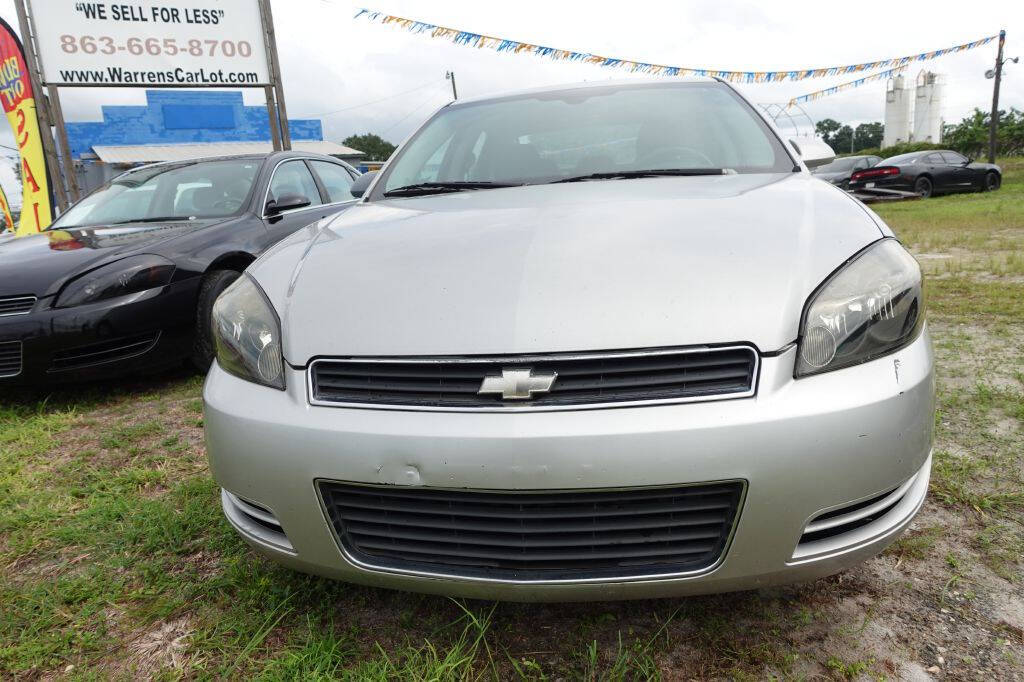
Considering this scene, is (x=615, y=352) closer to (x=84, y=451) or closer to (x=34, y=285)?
(x=84, y=451)

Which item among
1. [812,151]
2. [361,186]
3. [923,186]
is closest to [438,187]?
[361,186]

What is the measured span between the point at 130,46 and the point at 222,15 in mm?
1143

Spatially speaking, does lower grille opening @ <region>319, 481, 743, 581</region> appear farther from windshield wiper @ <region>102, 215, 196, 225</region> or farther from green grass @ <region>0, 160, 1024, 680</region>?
windshield wiper @ <region>102, 215, 196, 225</region>

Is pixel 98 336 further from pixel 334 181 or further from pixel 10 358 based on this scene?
pixel 334 181

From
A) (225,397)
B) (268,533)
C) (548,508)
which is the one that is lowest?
(268,533)

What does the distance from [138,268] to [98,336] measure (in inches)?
15.6

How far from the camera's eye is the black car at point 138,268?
3172 mm

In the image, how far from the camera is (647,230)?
150 centimetres

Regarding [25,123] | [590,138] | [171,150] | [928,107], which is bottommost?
[590,138]

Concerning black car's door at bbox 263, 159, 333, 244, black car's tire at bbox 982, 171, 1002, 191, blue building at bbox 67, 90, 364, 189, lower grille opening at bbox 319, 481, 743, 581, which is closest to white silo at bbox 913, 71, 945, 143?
black car's tire at bbox 982, 171, 1002, 191

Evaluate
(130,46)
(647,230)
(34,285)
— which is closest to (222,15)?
(130,46)

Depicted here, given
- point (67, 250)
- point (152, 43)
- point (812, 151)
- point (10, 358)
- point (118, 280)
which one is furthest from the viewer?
point (152, 43)

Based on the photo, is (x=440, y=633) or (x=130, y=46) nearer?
(x=440, y=633)

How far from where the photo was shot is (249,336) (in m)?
1.48
